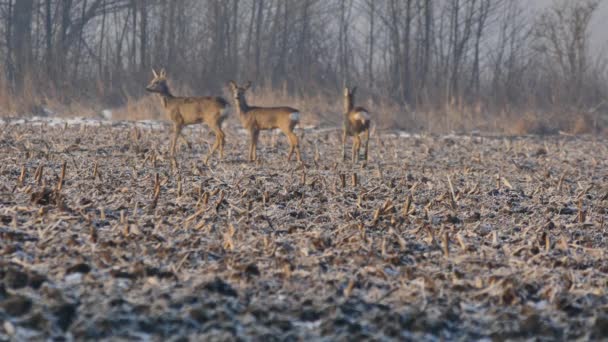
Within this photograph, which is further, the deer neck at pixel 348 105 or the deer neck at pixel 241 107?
the deer neck at pixel 348 105

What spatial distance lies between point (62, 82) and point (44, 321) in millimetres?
20975

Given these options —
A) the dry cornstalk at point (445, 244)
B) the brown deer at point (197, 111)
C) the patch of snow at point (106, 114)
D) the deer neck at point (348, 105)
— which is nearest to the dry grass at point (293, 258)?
the dry cornstalk at point (445, 244)

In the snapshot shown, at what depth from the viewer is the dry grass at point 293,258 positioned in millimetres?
3941

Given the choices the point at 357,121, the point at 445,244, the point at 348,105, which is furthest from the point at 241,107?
the point at 445,244

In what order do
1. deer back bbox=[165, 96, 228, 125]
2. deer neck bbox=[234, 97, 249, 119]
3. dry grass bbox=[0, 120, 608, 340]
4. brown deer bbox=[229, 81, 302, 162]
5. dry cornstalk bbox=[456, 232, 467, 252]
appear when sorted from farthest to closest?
deer neck bbox=[234, 97, 249, 119], deer back bbox=[165, 96, 228, 125], brown deer bbox=[229, 81, 302, 162], dry cornstalk bbox=[456, 232, 467, 252], dry grass bbox=[0, 120, 608, 340]

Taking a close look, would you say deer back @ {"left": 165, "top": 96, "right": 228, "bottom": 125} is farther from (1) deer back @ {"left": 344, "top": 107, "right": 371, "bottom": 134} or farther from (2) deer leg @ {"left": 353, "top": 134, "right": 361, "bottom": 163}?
Answer: (2) deer leg @ {"left": 353, "top": 134, "right": 361, "bottom": 163}

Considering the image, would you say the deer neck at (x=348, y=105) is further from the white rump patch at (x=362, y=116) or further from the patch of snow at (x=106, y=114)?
the patch of snow at (x=106, y=114)

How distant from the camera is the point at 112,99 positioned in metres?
23.9

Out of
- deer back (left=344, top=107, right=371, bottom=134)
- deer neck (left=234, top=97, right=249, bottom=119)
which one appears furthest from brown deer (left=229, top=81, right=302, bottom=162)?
deer back (left=344, top=107, right=371, bottom=134)

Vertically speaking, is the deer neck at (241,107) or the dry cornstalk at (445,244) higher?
the deer neck at (241,107)

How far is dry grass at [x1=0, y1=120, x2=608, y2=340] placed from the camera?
12.9 ft

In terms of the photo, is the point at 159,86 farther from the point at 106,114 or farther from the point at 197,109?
the point at 106,114

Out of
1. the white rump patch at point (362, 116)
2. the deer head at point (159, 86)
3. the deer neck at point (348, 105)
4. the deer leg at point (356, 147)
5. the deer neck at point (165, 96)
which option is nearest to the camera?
the deer leg at point (356, 147)

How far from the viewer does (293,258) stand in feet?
16.5
